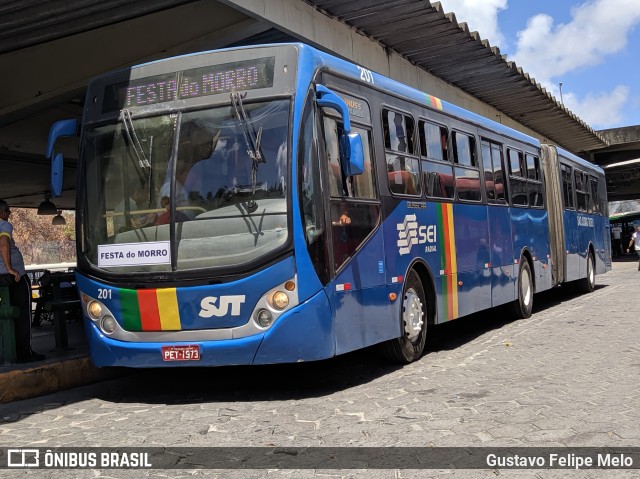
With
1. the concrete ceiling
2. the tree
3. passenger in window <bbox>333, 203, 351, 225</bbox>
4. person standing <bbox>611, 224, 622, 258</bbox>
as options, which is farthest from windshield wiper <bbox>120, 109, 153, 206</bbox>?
the tree

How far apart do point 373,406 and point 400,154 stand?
332 cm

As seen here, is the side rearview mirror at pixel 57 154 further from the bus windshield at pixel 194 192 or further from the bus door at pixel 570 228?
the bus door at pixel 570 228

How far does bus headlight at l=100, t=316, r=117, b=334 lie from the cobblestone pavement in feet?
2.31

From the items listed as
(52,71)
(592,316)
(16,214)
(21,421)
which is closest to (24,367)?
(21,421)

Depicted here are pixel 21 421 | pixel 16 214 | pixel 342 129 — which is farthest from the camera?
pixel 16 214

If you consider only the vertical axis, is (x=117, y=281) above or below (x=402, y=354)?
above

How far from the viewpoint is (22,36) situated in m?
11.1

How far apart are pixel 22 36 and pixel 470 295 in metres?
7.56

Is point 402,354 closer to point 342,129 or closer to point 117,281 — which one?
point 342,129

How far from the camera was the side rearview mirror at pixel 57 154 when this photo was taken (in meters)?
7.48

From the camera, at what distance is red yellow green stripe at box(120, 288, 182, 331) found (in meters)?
6.70

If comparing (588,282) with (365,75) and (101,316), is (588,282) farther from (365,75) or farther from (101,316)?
(101,316)

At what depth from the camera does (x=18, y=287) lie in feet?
28.0

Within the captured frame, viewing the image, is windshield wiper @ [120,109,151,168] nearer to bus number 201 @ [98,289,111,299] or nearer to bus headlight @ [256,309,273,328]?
bus number 201 @ [98,289,111,299]
